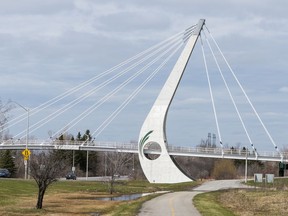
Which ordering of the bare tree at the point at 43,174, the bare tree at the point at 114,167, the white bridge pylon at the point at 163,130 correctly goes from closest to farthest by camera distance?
1. the bare tree at the point at 43,174
2. the bare tree at the point at 114,167
3. the white bridge pylon at the point at 163,130

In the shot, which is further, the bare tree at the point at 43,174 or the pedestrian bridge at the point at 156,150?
the pedestrian bridge at the point at 156,150

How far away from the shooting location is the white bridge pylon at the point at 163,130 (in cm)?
7131

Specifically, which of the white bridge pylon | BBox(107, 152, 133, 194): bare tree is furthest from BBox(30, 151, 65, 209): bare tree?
the white bridge pylon

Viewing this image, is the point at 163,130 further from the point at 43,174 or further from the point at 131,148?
the point at 43,174

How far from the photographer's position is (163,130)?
237 ft

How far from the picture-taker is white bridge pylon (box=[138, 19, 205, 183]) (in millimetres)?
71312

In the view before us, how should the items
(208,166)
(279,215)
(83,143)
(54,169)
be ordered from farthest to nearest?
(208,166), (83,143), (54,169), (279,215)

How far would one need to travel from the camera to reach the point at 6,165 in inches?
3831

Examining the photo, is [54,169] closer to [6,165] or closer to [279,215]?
[279,215]

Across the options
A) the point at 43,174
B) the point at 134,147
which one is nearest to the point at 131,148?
the point at 134,147

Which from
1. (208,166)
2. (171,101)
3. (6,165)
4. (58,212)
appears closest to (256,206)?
(58,212)

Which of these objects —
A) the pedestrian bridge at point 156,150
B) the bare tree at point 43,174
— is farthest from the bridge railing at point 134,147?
the bare tree at point 43,174

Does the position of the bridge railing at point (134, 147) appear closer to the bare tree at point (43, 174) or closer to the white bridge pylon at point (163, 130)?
the white bridge pylon at point (163, 130)

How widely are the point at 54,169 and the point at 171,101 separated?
42182mm
